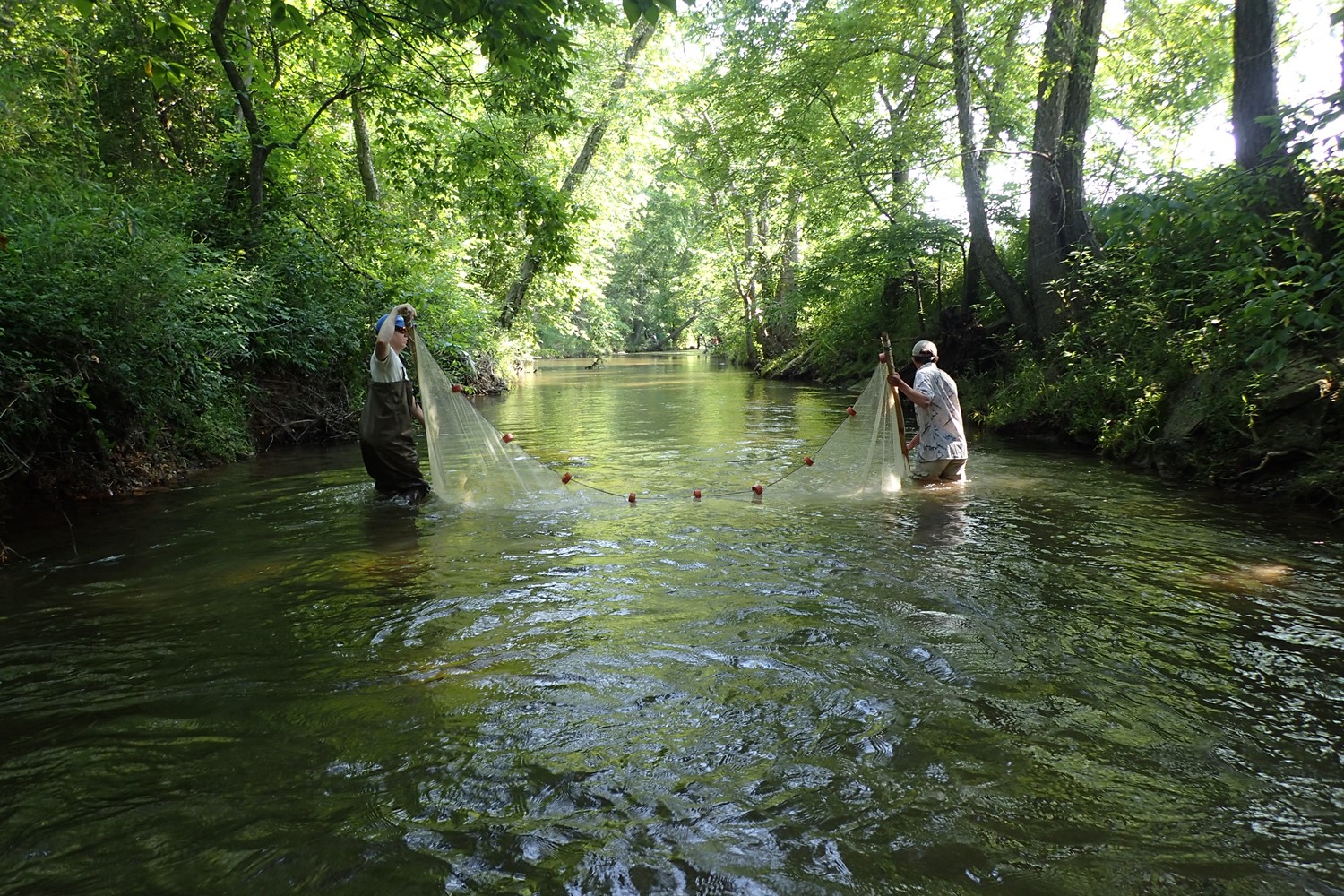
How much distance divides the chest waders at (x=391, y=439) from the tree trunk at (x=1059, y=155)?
10.5 m

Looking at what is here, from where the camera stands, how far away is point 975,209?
46.7ft

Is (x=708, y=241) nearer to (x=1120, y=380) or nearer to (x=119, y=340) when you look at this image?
(x=1120, y=380)

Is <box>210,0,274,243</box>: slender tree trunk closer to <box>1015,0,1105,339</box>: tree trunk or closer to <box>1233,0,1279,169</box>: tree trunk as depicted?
<box>1015,0,1105,339</box>: tree trunk

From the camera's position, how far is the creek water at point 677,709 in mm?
2443

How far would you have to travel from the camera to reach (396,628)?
4402mm

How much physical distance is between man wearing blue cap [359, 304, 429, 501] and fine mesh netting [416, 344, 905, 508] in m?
0.21

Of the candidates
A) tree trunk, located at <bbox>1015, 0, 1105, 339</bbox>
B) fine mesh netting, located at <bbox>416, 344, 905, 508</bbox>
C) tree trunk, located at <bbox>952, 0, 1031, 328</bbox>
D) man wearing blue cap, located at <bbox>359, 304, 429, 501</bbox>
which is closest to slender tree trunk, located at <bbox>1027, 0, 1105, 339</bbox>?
tree trunk, located at <bbox>1015, 0, 1105, 339</bbox>

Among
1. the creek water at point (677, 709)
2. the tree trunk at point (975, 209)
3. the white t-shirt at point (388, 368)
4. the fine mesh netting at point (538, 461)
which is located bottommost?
the creek water at point (677, 709)

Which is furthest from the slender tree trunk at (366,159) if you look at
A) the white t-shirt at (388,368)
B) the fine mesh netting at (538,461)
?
the fine mesh netting at (538,461)

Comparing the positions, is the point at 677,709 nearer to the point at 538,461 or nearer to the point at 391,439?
the point at 538,461

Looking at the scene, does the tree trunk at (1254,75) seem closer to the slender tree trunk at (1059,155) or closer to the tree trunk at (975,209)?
the slender tree trunk at (1059,155)

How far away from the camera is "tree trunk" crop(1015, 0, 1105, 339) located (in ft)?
38.2

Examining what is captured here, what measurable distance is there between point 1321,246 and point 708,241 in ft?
96.3

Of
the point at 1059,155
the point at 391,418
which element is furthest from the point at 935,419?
the point at 1059,155
